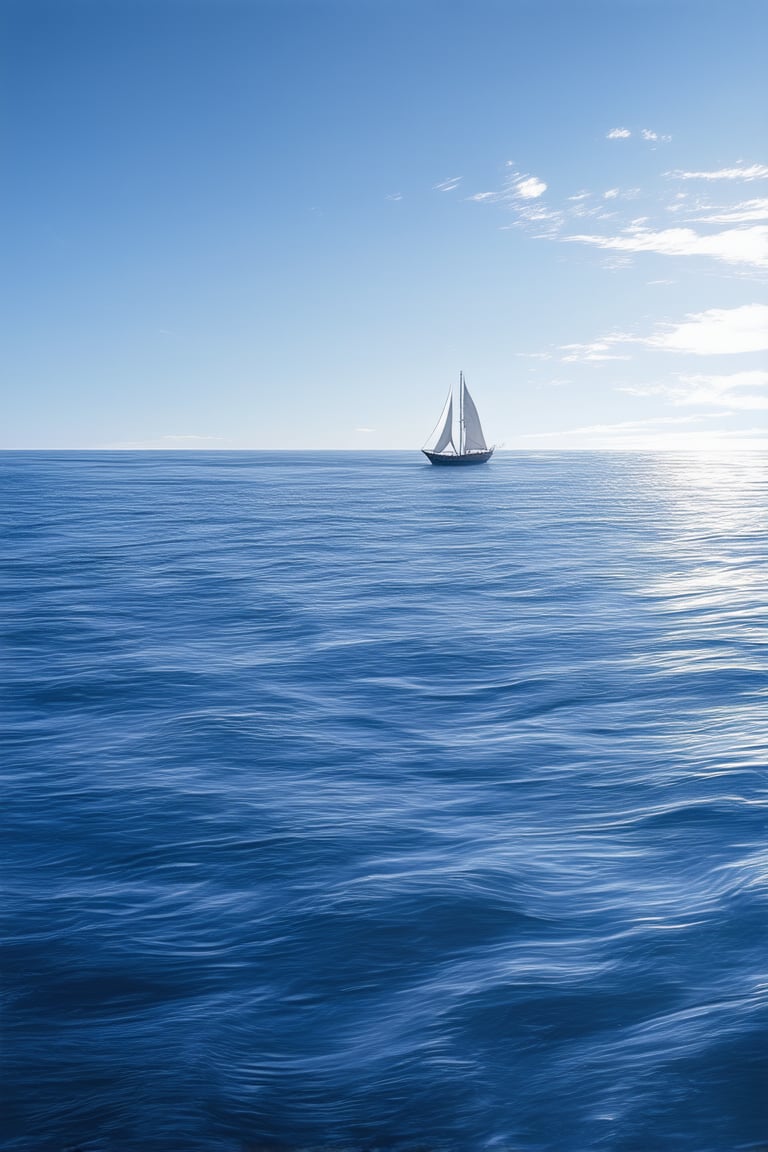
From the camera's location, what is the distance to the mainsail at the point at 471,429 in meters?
124

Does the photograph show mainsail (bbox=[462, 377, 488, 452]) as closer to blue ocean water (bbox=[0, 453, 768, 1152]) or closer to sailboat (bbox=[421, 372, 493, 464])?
sailboat (bbox=[421, 372, 493, 464])

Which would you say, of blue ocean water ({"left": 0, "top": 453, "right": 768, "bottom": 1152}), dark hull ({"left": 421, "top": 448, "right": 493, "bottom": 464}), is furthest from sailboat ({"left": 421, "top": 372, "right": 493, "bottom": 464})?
blue ocean water ({"left": 0, "top": 453, "right": 768, "bottom": 1152})

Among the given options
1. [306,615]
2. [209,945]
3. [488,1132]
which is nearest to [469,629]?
[306,615]

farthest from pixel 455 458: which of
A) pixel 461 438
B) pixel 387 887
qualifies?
pixel 387 887

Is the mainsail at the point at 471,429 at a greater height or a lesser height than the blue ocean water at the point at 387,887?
greater

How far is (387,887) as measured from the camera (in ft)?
28.1

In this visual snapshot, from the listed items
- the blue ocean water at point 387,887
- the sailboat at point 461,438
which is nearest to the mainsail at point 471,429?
the sailboat at point 461,438

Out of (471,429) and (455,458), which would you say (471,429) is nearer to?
(471,429)

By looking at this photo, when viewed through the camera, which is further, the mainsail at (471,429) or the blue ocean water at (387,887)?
the mainsail at (471,429)

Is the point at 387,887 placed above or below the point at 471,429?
below

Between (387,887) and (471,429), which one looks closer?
(387,887)

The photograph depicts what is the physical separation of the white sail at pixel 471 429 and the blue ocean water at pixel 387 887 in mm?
103944

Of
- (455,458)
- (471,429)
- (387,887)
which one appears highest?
(471,429)

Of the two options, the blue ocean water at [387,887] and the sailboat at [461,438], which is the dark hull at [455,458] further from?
the blue ocean water at [387,887]
